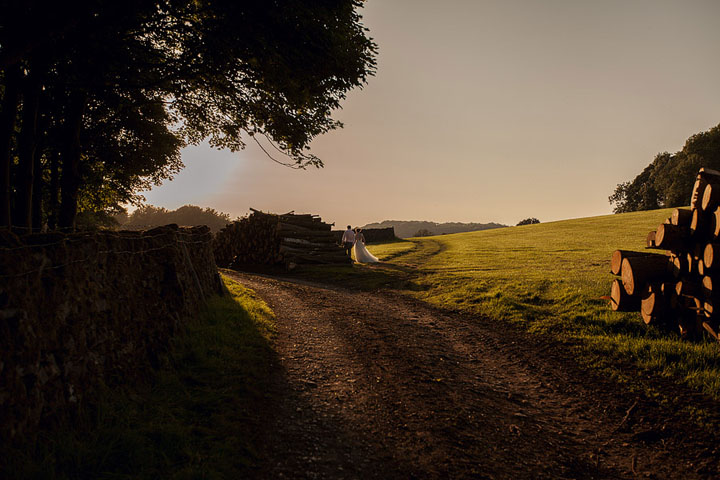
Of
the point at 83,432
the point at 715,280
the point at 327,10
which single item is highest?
the point at 327,10

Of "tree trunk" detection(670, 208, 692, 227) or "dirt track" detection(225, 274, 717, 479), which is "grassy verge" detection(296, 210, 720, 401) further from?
"tree trunk" detection(670, 208, 692, 227)

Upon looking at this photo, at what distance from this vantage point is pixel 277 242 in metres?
19.5

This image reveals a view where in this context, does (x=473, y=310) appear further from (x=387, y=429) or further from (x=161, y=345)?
(x=161, y=345)

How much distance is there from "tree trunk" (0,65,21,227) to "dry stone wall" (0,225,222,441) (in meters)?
4.61

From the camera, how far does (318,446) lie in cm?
356

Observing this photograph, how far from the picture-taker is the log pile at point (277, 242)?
19.1 m

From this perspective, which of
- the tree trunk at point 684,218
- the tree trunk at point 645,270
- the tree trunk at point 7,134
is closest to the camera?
the tree trunk at point 684,218

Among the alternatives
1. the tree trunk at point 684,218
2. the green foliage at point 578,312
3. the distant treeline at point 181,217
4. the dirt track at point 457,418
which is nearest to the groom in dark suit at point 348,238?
the green foliage at point 578,312

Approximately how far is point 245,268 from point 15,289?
1766 cm

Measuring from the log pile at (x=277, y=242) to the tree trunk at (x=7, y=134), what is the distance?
38.8ft

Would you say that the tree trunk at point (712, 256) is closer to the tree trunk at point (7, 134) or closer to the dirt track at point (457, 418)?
the dirt track at point (457, 418)

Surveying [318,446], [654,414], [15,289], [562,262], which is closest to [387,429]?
[318,446]

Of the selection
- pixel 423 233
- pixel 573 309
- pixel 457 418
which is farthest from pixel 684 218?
pixel 423 233

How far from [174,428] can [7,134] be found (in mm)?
8791
